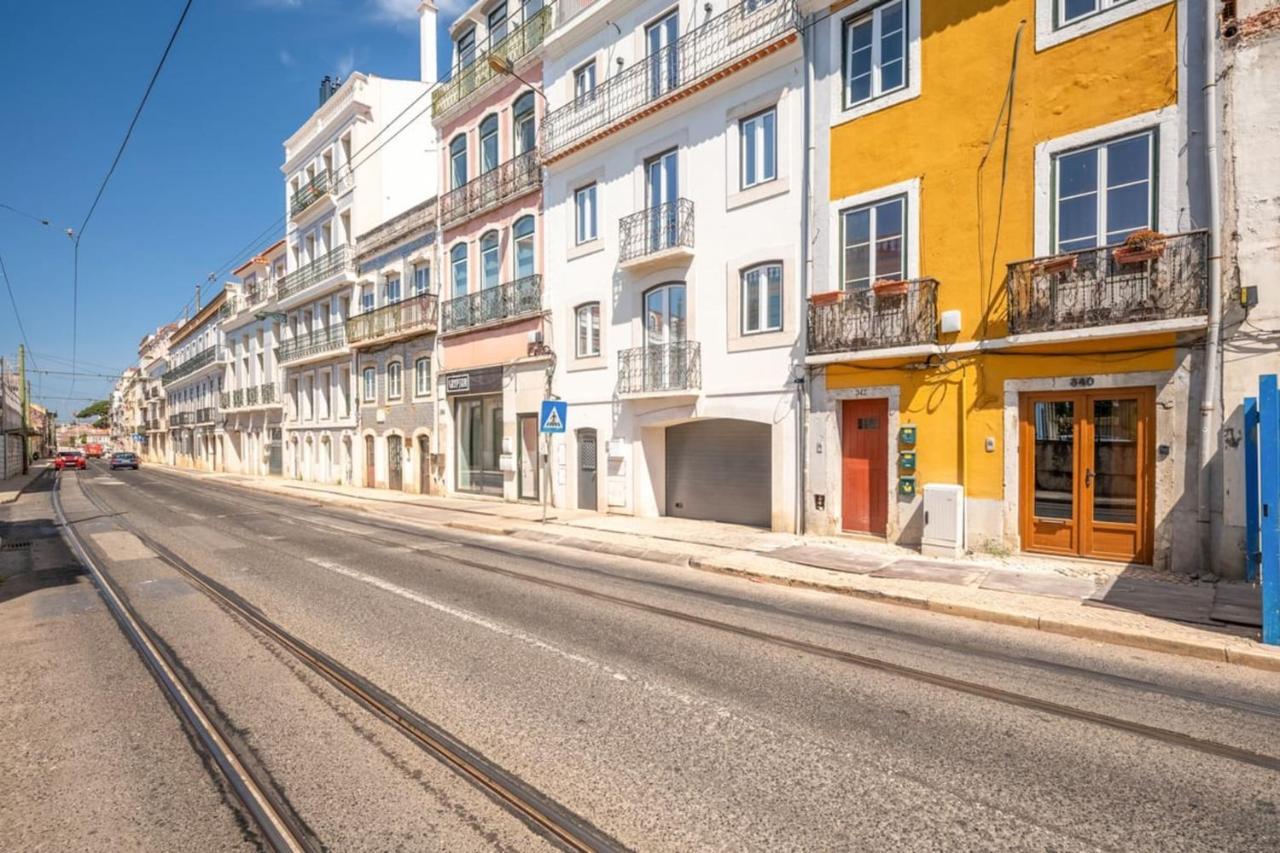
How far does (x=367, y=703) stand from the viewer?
4613 millimetres

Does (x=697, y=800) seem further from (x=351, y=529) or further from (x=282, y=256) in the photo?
(x=282, y=256)

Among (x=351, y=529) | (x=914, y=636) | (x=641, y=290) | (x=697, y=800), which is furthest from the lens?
(x=641, y=290)

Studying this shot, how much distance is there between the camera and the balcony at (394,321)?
890 inches

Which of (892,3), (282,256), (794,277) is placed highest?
(282,256)

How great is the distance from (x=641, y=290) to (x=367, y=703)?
12.5m

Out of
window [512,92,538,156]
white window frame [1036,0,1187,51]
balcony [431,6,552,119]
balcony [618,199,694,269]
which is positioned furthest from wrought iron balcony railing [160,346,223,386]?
white window frame [1036,0,1187,51]

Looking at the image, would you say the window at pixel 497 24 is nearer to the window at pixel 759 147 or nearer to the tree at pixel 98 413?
the window at pixel 759 147

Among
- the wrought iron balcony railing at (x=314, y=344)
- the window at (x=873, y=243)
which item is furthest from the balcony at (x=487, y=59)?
the window at (x=873, y=243)

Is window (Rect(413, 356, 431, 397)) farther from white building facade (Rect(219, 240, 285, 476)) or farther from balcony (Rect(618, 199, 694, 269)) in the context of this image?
white building facade (Rect(219, 240, 285, 476))

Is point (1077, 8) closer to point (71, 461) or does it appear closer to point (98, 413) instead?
point (71, 461)

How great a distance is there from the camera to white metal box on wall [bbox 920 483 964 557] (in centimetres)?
973

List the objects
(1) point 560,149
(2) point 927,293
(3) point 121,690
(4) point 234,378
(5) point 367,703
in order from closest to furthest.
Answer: (5) point 367,703 < (3) point 121,690 < (2) point 927,293 < (1) point 560,149 < (4) point 234,378

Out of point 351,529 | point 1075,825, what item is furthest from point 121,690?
point 351,529

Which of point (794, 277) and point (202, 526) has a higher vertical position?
point (794, 277)
